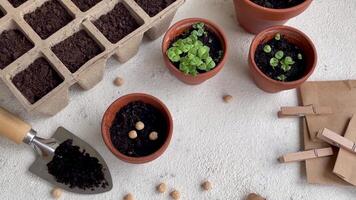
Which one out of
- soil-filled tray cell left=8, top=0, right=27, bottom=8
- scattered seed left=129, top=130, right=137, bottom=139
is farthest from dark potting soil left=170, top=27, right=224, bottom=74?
soil-filled tray cell left=8, top=0, right=27, bottom=8

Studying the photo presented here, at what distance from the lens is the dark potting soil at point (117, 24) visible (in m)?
0.95

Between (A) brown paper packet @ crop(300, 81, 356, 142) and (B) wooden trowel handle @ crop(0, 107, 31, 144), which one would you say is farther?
(A) brown paper packet @ crop(300, 81, 356, 142)

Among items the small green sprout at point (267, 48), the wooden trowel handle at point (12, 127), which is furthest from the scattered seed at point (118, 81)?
the small green sprout at point (267, 48)

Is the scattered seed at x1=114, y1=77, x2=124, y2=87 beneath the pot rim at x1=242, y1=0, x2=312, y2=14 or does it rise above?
beneath

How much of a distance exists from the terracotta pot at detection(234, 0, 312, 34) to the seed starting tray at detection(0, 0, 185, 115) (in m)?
0.15

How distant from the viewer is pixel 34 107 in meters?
0.87

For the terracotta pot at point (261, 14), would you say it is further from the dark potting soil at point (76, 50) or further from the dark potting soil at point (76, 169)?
the dark potting soil at point (76, 169)

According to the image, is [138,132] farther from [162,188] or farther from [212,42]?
[212,42]

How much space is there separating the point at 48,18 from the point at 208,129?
1.41 feet

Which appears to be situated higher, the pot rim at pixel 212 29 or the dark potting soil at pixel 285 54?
the pot rim at pixel 212 29

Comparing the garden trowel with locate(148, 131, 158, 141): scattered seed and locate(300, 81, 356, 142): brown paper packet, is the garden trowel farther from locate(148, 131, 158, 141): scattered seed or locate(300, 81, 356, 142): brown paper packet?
locate(300, 81, 356, 142): brown paper packet

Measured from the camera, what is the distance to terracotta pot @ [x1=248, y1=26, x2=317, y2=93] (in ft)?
3.17

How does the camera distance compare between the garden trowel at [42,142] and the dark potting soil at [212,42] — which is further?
the dark potting soil at [212,42]

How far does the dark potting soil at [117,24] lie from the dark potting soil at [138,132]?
153 millimetres
